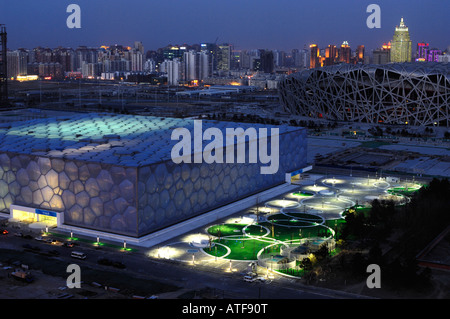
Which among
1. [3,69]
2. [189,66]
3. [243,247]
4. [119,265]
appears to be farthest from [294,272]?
[189,66]

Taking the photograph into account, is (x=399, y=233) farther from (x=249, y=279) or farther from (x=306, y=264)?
(x=249, y=279)

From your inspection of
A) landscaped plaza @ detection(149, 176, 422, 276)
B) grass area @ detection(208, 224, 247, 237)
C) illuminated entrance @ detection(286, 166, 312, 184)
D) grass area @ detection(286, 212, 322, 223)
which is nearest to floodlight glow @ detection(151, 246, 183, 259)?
landscaped plaza @ detection(149, 176, 422, 276)

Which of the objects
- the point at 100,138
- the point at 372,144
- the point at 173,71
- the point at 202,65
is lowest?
the point at 372,144

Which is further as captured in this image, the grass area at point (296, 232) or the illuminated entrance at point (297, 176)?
the illuminated entrance at point (297, 176)

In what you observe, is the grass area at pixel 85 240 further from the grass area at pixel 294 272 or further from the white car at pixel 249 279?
the grass area at pixel 294 272

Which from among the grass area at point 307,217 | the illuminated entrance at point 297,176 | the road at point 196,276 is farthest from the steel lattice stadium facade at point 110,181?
the grass area at point 307,217
